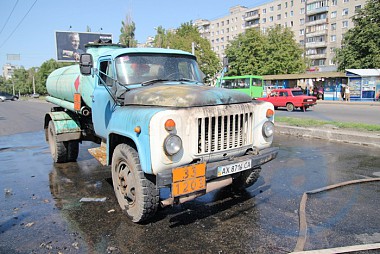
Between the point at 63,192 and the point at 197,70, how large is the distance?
3136 mm

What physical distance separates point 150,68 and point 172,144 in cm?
183

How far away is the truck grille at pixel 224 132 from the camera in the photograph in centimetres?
368

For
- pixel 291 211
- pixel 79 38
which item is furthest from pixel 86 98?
pixel 79 38

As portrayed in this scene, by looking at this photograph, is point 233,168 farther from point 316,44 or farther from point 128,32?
point 316,44

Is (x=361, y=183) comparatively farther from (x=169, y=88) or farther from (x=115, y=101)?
(x=115, y=101)

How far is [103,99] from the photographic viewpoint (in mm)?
5012

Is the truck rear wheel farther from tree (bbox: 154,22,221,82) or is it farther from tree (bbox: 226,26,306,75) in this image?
tree (bbox: 226,26,306,75)

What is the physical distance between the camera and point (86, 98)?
19.3 ft

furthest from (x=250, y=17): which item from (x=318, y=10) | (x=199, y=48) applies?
(x=199, y=48)

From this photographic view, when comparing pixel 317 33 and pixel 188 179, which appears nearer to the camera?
pixel 188 179

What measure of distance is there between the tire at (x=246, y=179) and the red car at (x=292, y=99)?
17.2m

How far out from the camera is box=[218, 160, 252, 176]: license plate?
371 centimetres

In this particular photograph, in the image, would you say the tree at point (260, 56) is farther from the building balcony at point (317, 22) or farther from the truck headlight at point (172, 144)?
the truck headlight at point (172, 144)

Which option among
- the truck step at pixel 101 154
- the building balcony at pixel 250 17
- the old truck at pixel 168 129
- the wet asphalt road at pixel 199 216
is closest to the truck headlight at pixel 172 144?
the old truck at pixel 168 129
